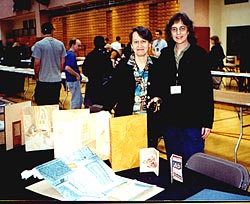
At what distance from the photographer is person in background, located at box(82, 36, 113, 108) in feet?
15.3

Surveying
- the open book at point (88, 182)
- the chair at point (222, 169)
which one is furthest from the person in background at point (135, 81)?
the open book at point (88, 182)

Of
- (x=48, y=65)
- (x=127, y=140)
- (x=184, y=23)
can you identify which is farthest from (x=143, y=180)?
(x=48, y=65)

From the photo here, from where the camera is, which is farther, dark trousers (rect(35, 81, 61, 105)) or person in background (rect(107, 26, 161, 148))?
dark trousers (rect(35, 81, 61, 105))

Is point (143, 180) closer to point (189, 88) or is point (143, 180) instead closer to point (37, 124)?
point (37, 124)

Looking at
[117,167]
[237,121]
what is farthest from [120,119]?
[237,121]

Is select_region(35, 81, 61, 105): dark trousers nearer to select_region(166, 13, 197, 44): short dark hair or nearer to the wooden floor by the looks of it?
the wooden floor

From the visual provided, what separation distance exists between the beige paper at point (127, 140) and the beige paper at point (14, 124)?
572 millimetres

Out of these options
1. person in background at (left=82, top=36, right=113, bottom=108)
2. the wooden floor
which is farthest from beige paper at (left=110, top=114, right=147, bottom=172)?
person in background at (left=82, top=36, right=113, bottom=108)

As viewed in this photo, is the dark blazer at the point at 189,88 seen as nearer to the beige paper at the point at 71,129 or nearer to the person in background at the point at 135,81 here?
the person in background at the point at 135,81

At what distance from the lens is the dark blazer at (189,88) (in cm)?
225

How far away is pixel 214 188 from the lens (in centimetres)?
141

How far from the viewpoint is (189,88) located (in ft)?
7.47

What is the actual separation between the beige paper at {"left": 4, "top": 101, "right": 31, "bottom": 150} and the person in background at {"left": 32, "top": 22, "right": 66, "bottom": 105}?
2.54 meters

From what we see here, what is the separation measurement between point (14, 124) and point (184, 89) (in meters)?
0.97
